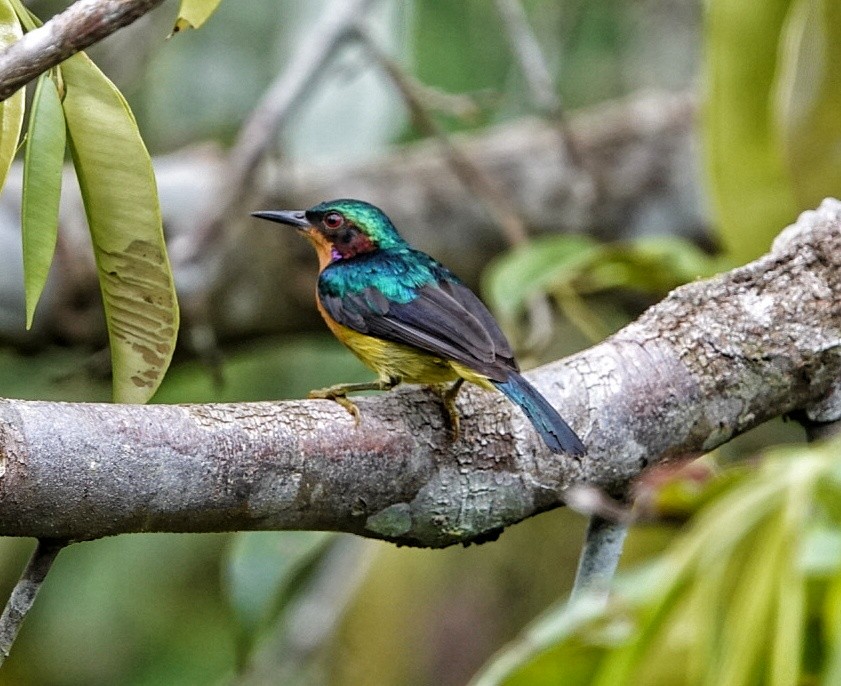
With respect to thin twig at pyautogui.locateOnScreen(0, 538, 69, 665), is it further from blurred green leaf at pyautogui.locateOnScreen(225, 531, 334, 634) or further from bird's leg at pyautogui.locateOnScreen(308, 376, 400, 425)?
blurred green leaf at pyautogui.locateOnScreen(225, 531, 334, 634)

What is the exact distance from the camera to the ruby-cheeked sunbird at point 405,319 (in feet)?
6.14

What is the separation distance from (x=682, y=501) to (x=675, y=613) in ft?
0.39

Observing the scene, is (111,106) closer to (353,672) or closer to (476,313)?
(476,313)

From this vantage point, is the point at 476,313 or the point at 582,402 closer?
the point at 582,402

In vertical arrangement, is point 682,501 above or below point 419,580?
above

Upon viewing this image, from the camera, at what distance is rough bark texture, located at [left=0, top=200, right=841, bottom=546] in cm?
144

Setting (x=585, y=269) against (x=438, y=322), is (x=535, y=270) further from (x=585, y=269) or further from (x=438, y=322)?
(x=438, y=322)

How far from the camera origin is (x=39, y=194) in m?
1.34

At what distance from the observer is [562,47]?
5.48 m

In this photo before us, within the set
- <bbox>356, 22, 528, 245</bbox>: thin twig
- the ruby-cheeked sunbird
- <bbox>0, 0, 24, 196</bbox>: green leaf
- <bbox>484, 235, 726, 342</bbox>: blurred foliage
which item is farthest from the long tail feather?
<bbox>356, 22, 528, 245</bbox>: thin twig

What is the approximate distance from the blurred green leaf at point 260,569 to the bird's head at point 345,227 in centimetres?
60

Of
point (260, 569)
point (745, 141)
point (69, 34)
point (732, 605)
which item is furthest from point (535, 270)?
point (69, 34)

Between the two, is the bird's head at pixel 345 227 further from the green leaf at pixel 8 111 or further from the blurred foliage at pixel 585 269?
the green leaf at pixel 8 111

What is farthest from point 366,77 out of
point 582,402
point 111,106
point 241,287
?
point 111,106
